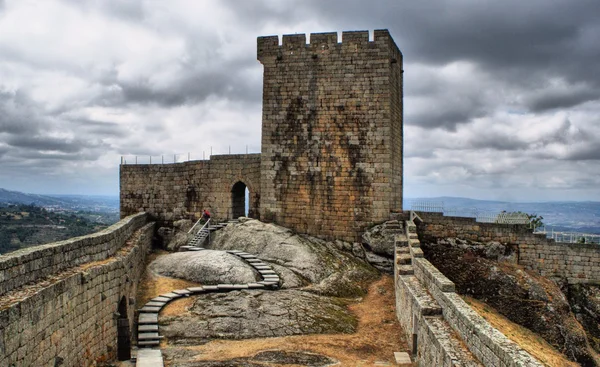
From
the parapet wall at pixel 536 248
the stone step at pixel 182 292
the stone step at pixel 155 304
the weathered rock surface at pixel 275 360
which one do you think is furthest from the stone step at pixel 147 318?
the parapet wall at pixel 536 248

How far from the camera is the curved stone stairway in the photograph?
12.7m

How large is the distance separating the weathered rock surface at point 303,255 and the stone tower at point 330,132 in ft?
3.69

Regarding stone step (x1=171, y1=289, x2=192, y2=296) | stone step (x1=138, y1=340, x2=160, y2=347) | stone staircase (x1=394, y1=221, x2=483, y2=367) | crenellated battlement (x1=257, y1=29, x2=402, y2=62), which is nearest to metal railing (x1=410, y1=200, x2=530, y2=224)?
stone staircase (x1=394, y1=221, x2=483, y2=367)

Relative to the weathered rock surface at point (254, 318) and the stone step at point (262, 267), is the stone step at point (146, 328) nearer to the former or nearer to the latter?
the weathered rock surface at point (254, 318)

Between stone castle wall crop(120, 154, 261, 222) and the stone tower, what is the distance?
1602 mm

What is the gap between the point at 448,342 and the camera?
10.6 meters

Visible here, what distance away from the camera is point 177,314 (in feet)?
51.1

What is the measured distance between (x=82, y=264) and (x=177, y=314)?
146 inches

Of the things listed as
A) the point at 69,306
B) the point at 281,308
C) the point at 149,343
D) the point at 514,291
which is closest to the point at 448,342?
the point at 281,308

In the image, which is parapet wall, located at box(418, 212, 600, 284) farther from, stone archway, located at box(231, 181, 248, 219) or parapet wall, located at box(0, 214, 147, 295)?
parapet wall, located at box(0, 214, 147, 295)

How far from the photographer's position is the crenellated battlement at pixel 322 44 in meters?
23.3

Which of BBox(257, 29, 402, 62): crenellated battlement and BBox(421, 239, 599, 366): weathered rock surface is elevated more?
BBox(257, 29, 402, 62): crenellated battlement

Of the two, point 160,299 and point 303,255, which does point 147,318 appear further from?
point 303,255

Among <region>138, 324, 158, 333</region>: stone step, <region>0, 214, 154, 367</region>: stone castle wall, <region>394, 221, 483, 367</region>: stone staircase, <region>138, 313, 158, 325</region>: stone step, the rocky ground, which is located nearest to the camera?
<region>0, 214, 154, 367</region>: stone castle wall
